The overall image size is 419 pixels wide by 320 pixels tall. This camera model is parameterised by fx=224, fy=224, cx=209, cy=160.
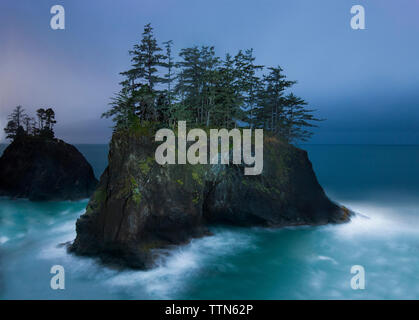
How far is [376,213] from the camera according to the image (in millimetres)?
25984

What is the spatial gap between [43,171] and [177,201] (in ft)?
89.9

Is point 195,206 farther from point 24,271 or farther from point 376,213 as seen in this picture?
point 376,213

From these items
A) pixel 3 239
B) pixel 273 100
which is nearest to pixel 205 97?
pixel 273 100

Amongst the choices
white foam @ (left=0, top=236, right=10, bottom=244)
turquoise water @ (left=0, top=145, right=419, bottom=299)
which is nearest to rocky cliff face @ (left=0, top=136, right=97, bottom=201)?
turquoise water @ (left=0, top=145, right=419, bottom=299)

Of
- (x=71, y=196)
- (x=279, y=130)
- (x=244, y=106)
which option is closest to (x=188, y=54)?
(x=244, y=106)

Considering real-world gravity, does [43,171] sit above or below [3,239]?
above

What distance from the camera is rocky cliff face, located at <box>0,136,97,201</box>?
32625 mm

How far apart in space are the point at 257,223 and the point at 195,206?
6603mm

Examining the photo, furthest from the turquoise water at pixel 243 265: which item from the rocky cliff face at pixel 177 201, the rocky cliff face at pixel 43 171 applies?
the rocky cliff face at pixel 43 171

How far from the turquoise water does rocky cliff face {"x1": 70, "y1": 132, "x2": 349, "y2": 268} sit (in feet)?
3.45

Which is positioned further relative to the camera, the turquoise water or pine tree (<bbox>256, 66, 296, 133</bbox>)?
pine tree (<bbox>256, 66, 296, 133</bbox>)

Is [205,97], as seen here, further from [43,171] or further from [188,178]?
[43,171]

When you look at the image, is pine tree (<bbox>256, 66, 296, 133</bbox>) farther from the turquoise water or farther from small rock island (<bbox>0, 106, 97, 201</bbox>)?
small rock island (<bbox>0, 106, 97, 201</bbox>)

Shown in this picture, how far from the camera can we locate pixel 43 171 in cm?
3291
